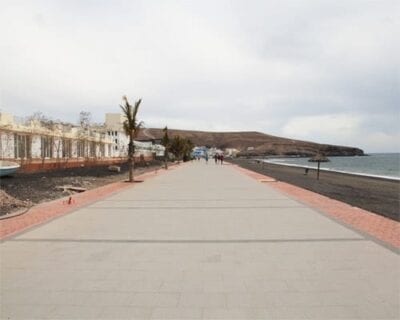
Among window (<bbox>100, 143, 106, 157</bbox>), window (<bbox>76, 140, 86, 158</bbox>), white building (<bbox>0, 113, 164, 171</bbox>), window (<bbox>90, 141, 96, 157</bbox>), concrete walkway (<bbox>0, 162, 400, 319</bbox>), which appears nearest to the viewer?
concrete walkway (<bbox>0, 162, 400, 319</bbox>)

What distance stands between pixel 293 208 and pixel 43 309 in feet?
24.6

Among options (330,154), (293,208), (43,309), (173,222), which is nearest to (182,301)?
(43,309)

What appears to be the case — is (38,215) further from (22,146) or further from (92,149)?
(92,149)

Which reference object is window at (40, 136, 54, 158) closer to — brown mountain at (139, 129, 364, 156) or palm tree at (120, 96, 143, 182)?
palm tree at (120, 96, 143, 182)

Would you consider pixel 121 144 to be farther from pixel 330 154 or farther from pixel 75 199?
pixel 330 154

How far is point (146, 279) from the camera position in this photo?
4547 millimetres

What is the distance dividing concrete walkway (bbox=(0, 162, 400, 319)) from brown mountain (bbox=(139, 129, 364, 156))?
151 meters

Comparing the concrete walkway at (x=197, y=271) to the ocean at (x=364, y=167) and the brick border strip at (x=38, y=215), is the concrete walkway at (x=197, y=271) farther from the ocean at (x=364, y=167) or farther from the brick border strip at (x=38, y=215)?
the ocean at (x=364, y=167)

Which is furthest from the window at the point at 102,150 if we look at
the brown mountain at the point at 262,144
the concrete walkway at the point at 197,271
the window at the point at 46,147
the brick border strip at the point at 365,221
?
the brown mountain at the point at 262,144

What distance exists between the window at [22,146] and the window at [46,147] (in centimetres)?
219

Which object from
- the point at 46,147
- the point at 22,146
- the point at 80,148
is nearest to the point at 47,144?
the point at 46,147

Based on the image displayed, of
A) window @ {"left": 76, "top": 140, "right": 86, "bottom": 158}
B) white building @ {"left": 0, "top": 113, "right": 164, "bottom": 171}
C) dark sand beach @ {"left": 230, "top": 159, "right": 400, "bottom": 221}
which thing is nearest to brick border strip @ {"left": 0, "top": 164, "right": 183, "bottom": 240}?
dark sand beach @ {"left": 230, "top": 159, "right": 400, "bottom": 221}

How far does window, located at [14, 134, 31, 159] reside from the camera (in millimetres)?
26344

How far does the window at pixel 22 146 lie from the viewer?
26.3 m
